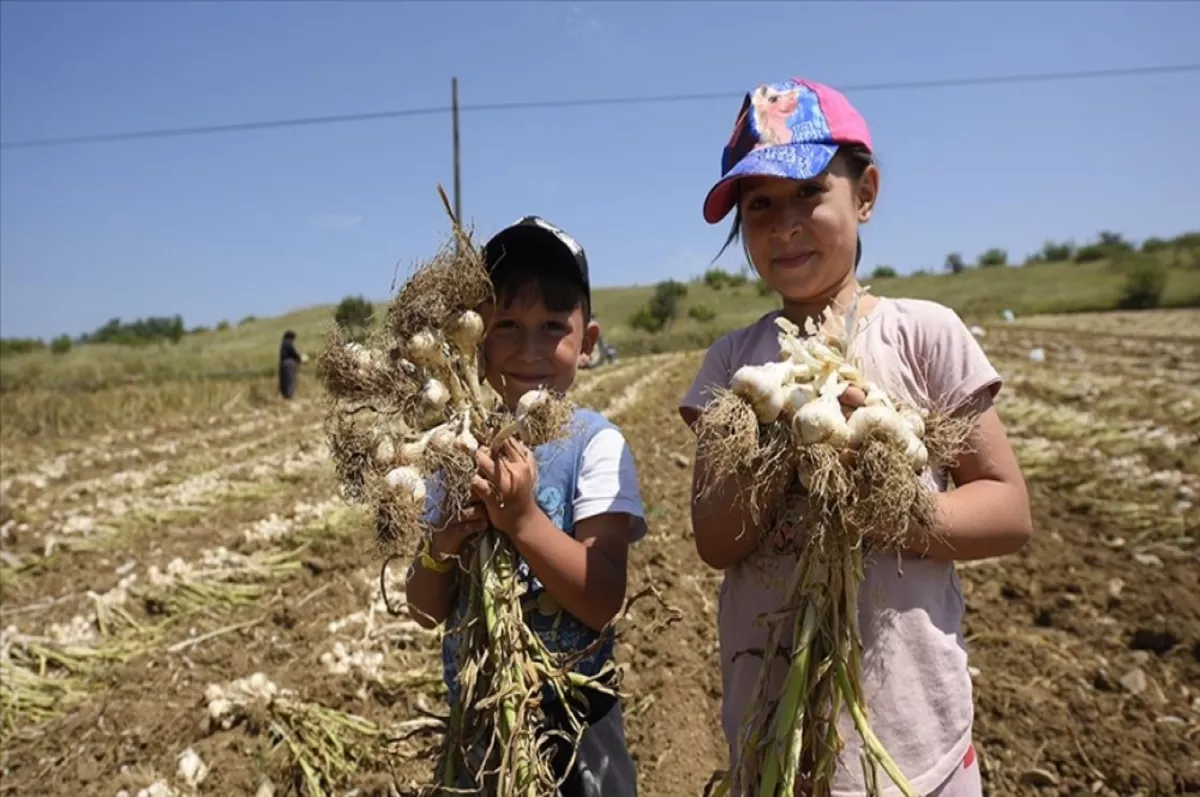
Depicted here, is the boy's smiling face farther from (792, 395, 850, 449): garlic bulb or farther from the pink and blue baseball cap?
(792, 395, 850, 449): garlic bulb

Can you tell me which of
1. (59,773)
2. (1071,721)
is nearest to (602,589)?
(1071,721)

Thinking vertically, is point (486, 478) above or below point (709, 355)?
below

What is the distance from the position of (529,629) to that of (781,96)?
1.04 m

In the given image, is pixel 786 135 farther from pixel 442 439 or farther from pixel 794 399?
pixel 442 439

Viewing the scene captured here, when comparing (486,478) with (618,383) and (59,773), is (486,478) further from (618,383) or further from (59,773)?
(618,383)

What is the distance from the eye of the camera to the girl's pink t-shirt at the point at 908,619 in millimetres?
1316

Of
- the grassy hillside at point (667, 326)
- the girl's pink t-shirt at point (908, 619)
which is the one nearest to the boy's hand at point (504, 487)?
the girl's pink t-shirt at point (908, 619)

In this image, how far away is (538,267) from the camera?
1689 millimetres

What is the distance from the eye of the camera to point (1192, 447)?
254 inches

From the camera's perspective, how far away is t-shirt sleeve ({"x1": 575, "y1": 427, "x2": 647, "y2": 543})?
1.57 metres

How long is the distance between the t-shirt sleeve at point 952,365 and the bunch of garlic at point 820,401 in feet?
0.49

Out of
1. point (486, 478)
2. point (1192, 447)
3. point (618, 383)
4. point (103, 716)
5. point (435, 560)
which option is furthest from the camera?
point (618, 383)

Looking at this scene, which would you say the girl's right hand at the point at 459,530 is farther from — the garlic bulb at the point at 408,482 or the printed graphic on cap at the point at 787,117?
the printed graphic on cap at the point at 787,117

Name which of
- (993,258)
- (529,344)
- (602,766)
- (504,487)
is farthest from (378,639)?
(993,258)
